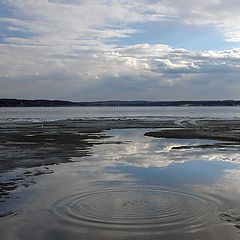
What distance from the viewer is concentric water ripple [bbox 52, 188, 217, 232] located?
10547 millimetres

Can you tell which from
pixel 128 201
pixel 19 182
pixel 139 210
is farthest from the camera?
pixel 19 182

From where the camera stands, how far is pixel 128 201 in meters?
13.0

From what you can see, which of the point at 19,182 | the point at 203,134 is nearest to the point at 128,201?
the point at 19,182

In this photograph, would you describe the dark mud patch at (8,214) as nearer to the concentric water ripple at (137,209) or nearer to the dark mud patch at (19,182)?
the concentric water ripple at (137,209)

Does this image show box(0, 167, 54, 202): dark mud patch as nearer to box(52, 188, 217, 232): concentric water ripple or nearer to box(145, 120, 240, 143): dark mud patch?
box(52, 188, 217, 232): concentric water ripple

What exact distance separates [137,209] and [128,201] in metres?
1.07

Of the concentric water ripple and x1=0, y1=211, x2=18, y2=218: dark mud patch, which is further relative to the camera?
x1=0, y1=211, x2=18, y2=218: dark mud patch

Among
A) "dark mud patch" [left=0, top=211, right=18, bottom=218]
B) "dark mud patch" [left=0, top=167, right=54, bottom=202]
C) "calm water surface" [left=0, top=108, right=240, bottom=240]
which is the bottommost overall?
"dark mud patch" [left=0, top=167, right=54, bottom=202]

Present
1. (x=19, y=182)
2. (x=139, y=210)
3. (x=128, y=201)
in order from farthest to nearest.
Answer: (x=19, y=182), (x=128, y=201), (x=139, y=210)

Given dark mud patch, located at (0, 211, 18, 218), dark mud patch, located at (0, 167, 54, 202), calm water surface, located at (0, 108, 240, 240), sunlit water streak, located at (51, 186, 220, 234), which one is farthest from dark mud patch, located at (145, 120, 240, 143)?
dark mud patch, located at (0, 211, 18, 218)

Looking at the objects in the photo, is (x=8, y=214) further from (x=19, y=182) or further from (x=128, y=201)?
(x=19, y=182)

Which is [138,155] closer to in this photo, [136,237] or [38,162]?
[38,162]

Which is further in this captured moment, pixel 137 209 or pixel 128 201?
pixel 128 201

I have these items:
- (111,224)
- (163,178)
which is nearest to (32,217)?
(111,224)
